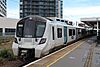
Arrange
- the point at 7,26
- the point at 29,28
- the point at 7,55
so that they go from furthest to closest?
the point at 7,26 → the point at 7,55 → the point at 29,28

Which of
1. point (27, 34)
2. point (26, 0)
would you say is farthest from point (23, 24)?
point (26, 0)

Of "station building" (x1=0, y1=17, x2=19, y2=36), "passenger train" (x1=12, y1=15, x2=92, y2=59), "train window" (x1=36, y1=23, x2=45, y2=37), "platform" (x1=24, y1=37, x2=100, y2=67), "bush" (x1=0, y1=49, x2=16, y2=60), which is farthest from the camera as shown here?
"station building" (x1=0, y1=17, x2=19, y2=36)

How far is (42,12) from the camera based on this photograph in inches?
4855

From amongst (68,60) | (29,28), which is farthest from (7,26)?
(68,60)

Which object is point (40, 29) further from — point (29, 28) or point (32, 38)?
point (32, 38)

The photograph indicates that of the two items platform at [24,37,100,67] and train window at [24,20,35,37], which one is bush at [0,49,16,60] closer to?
train window at [24,20,35,37]

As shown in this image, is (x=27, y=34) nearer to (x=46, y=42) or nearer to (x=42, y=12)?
(x=46, y=42)

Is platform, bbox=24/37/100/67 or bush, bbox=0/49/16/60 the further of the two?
bush, bbox=0/49/16/60

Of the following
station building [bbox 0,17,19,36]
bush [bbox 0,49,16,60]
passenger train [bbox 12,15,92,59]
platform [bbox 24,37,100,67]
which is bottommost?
platform [bbox 24,37,100,67]

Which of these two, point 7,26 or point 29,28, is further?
point 7,26

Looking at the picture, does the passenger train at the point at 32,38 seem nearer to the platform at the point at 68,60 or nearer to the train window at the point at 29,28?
the train window at the point at 29,28

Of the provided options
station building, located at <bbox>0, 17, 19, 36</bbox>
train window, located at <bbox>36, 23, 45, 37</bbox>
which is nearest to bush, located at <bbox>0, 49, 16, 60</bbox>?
train window, located at <bbox>36, 23, 45, 37</bbox>

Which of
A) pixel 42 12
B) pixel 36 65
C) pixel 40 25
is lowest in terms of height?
pixel 36 65

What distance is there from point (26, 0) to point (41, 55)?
10095 cm
